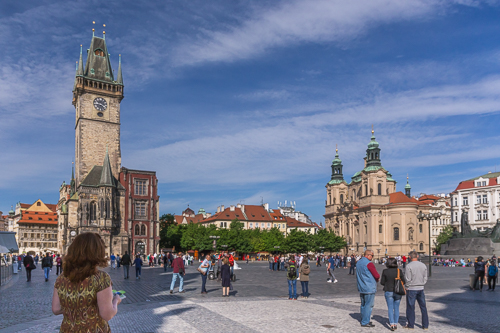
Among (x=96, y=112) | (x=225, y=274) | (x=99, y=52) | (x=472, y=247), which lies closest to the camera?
(x=225, y=274)

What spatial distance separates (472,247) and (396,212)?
52234 mm

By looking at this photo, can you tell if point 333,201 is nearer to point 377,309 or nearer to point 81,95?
point 81,95

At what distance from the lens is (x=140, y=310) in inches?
547

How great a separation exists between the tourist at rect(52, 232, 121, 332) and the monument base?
50.5 metres

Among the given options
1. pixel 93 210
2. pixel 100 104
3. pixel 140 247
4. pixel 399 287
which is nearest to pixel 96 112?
pixel 100 104

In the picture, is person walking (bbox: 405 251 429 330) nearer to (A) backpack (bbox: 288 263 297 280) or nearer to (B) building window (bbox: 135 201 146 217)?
(A) backpack (bbox: 288 263 297 280)

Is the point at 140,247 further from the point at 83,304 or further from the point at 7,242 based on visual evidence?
the point at 83,304

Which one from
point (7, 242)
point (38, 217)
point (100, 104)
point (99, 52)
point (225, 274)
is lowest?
point (225, 274)

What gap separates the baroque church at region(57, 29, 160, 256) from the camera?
66125mm

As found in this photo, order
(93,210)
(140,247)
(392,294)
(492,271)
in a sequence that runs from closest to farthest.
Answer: (392,294) < (492,271) < (93,210) < (140,247)

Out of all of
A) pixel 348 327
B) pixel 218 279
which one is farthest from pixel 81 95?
pixel 348 327

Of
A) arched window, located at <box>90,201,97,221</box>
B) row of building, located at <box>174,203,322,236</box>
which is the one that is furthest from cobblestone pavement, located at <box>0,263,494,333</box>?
row of building, located at <box>174,203,322,236</box>

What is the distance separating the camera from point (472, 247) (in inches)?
1944

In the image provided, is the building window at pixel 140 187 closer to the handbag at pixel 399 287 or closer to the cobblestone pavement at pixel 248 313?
the cobblestone pavement at pixel 248 313
